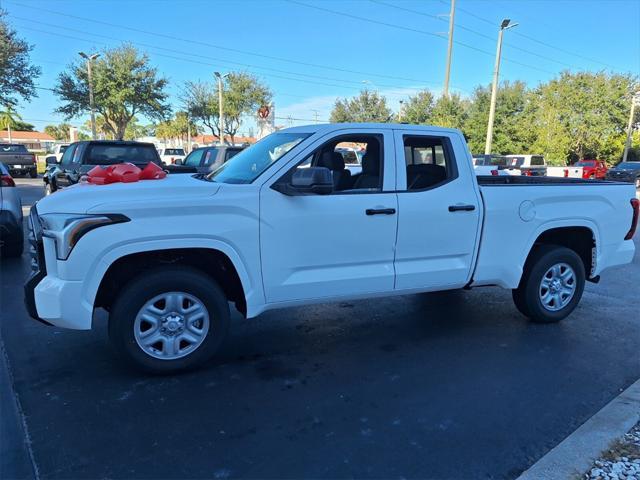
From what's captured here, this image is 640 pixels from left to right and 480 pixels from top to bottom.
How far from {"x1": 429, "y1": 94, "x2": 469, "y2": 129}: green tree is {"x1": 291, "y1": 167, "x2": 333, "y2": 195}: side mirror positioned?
34.0 m

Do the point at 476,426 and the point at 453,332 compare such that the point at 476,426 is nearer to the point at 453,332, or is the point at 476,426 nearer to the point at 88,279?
the point at 453,332

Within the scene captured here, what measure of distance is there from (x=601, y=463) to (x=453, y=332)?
2164mm

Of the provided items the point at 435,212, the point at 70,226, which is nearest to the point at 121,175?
the point at 70,226

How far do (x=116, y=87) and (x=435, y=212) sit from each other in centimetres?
3535

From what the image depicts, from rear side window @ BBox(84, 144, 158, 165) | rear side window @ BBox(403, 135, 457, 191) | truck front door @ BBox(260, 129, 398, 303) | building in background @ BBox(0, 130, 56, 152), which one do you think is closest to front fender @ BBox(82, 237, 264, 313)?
truck front door @ BBox(260, 129, 398, 303)

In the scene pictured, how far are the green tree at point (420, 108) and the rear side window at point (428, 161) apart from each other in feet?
139

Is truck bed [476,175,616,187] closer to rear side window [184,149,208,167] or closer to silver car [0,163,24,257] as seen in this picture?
silver car [0,163,24,257]

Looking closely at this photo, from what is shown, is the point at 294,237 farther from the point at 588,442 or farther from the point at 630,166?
the point at 630,166

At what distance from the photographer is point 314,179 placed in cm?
363

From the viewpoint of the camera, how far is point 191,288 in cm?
359

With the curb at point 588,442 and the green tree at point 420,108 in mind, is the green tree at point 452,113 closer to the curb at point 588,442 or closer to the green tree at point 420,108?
the green tree at point 420,108

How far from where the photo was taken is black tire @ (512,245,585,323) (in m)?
4.88

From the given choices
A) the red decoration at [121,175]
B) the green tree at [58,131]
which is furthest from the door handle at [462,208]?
the green tree at [58,131]

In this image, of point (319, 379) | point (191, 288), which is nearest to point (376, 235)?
point (319, 379)
